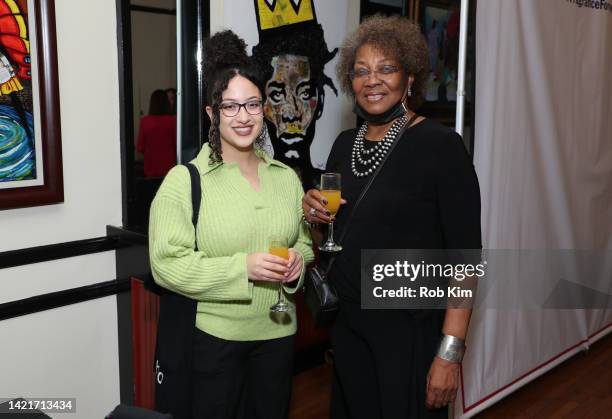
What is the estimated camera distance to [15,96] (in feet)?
6.77

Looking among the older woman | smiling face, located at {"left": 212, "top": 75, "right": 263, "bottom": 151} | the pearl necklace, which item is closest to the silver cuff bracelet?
the older woman

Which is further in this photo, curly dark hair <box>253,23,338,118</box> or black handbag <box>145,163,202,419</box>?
curly dark hair <box>253,23,338,118</box>

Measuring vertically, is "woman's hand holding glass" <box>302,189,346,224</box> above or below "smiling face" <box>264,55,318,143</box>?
below

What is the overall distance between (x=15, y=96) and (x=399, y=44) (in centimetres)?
140

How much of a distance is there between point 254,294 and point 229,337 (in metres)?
0.14

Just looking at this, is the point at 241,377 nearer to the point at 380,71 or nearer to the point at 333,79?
the point at 380,71

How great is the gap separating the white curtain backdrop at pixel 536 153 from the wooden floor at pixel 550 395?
0.09m

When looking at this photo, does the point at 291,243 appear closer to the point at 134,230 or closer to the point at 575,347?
the point at 134,230

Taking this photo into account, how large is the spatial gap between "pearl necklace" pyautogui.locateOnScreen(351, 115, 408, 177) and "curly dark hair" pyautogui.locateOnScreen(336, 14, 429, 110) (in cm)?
15

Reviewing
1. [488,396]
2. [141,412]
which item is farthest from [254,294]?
[488,396]

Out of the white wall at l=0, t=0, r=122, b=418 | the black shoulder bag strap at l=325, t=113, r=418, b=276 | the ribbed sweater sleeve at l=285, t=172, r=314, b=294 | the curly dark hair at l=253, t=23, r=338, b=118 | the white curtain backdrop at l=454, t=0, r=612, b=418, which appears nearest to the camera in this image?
the black shoulder bag strap at l=325, t=113, r=418, b=276

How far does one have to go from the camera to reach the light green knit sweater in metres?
1.50

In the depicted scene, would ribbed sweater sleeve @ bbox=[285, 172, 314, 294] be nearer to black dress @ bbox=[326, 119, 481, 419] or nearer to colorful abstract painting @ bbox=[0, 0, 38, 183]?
black dress @ bbox=[326, 119, 481, 419]

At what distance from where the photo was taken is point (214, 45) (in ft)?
5.25
